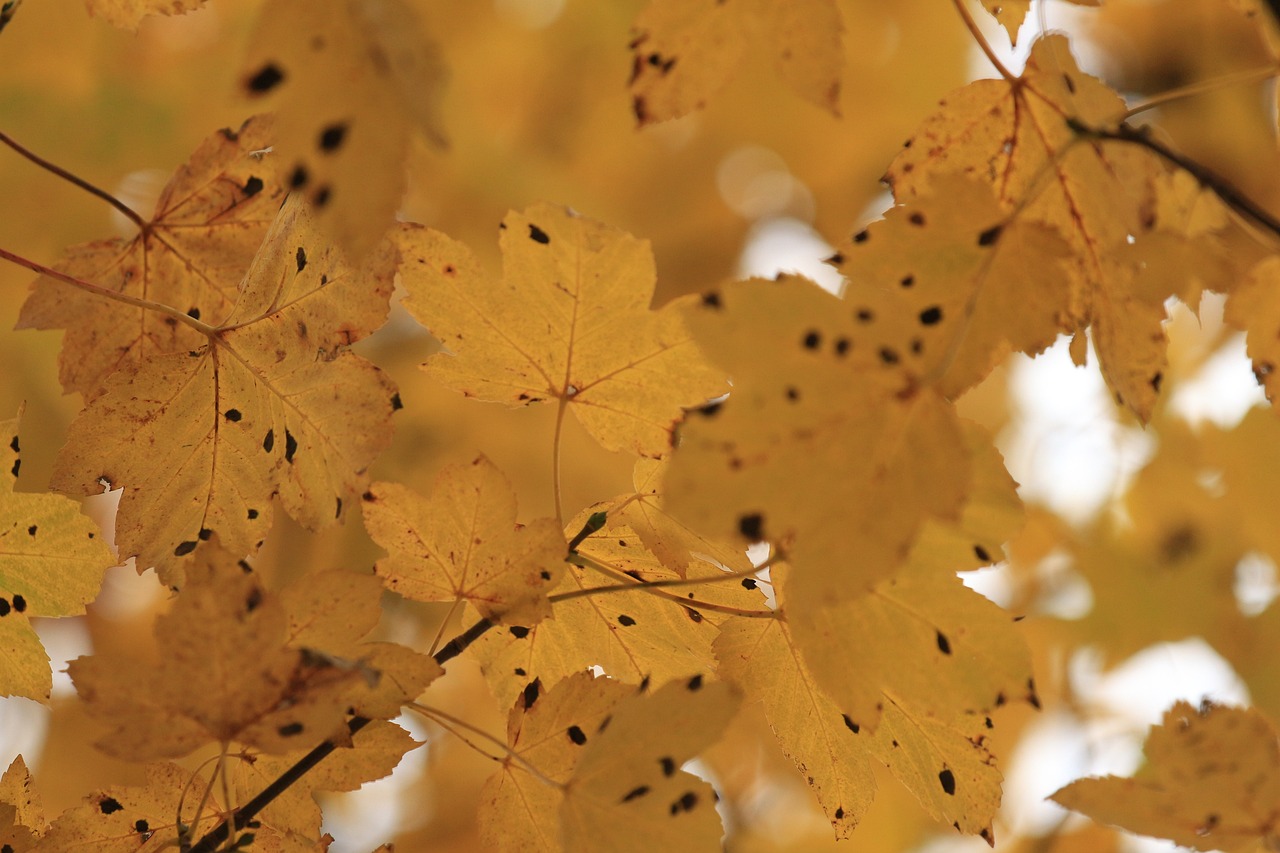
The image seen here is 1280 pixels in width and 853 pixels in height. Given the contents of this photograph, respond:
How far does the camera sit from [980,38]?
618 millimetres

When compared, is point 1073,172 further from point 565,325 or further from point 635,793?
point 635,793

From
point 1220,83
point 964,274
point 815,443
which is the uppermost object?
point 1220,83

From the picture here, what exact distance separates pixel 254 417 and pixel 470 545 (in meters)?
0.18

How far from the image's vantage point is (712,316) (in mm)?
418

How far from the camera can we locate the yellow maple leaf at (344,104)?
1.17 ft

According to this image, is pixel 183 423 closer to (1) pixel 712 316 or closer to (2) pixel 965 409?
(1) pixel 712 316

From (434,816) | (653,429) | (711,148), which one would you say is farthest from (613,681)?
(711,148)

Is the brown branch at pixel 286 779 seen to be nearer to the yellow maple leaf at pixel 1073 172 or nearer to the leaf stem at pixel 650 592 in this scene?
the leaf stem at pixel 650 592

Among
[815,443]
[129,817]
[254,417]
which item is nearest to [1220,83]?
[815,443]

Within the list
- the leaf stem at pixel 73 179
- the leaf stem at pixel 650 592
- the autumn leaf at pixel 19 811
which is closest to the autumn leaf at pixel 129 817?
the autumn leaf at pixel 19 811

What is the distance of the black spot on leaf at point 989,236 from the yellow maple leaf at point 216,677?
35 centimetres

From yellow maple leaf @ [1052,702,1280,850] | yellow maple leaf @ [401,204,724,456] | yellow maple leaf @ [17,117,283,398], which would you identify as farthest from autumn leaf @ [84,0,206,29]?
yellow maple leaf @ [1052,702,1280,850]

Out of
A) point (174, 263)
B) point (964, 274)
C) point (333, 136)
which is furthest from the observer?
point (174, 263)

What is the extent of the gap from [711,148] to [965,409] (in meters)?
1.23
